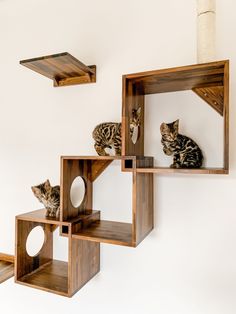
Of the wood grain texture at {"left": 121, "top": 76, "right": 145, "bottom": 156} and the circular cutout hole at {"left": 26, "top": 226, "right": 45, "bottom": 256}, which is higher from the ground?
the wood grain texture at {"left": 121, "top": 76, "right": 145, "bottom": 156}

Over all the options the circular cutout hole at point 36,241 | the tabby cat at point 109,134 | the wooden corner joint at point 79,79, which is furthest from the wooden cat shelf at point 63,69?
the circular cutout hole at point 36,241

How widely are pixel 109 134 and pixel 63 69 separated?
0.43m

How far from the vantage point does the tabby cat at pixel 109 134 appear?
44.0 inches

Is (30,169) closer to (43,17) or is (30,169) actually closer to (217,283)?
(43,17)

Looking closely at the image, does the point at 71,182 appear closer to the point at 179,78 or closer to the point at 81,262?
the point at 81,262

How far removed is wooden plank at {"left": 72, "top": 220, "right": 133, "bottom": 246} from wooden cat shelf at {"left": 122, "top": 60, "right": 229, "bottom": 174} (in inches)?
11.7

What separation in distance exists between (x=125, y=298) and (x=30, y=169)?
88 cm

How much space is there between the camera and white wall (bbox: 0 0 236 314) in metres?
1.08

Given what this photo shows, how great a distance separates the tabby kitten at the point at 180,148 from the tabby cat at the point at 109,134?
144 millimetres

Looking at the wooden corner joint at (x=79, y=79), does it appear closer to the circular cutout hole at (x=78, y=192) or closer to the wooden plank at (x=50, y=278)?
the circular cutout hole at (x=78, y=192)

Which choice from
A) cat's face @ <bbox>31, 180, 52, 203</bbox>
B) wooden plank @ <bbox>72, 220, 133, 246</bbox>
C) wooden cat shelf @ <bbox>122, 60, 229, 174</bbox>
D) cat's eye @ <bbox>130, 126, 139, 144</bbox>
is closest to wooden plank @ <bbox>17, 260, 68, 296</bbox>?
wooden plank @ <bbox>72, 220, 133, 246</bbox>

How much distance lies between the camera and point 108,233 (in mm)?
1077

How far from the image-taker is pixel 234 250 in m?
1.04

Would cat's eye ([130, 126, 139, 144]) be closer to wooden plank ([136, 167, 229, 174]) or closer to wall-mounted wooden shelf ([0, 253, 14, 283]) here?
wooden plank ([136, 167, 229, 174])
